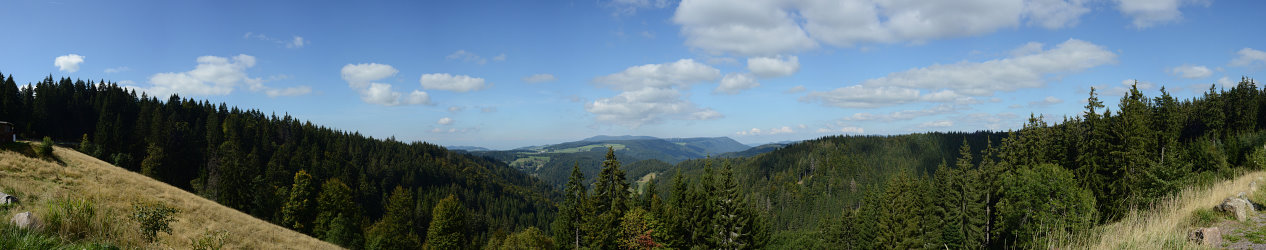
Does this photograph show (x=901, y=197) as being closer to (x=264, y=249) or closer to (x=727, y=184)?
(x=727, y=184)

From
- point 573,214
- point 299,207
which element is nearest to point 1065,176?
point 573,214

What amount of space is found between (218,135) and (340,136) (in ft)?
150

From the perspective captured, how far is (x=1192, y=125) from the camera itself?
8406 centimetres

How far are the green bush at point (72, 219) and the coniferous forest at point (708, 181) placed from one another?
2051 centimetres

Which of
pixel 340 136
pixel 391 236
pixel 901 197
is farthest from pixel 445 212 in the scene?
pixel 340 136

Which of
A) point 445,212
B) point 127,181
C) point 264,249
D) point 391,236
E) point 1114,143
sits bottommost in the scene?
point 391,236

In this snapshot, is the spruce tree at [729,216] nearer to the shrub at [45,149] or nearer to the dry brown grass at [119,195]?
the dry brown grass at [119,195]

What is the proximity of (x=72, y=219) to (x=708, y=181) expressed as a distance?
42.7 meters

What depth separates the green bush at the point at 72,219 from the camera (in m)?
10.6

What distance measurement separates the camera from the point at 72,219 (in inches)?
443

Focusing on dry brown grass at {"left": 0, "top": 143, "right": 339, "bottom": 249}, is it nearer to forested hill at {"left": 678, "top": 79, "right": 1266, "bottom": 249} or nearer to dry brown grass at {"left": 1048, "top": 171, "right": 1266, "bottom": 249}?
dry brown grass at {"left": 1048, "top": 171, "right": 1266, "bottom": 249}

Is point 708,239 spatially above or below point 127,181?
below

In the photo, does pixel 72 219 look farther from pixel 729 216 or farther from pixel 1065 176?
pixel 1065 176

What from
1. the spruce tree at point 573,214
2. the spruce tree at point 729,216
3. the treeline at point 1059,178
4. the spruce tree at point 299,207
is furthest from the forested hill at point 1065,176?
the spruce tree at point 299,207
